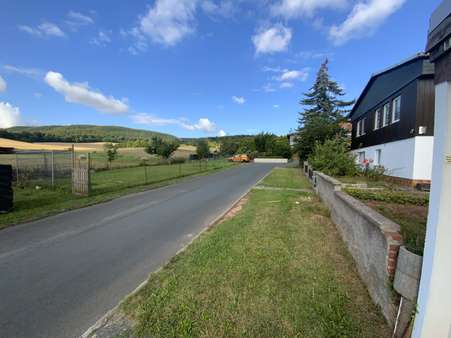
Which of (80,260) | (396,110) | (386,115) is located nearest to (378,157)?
(386,115)

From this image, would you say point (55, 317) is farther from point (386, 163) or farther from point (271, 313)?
point (386, 163)

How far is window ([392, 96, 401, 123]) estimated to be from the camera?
1304cm

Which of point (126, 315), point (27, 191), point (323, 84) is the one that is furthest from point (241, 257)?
point (323, 84)

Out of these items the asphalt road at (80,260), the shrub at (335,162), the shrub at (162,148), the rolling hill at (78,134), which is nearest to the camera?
the asphalt road at (80,260)

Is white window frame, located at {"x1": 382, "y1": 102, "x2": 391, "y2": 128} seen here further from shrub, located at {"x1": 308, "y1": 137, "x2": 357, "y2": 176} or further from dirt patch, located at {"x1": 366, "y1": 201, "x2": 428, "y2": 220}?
dirt patch, located at {"x1": 366, "y1": 201, "x2": 428, "y2": 220}

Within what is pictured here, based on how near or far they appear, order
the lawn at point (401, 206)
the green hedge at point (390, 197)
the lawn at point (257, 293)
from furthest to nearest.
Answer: the green hedge at point (390, 197)
the lawn at point (401, 206)
the lawn at point (257, 293)

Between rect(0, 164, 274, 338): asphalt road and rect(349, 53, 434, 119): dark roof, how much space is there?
10.1 meters

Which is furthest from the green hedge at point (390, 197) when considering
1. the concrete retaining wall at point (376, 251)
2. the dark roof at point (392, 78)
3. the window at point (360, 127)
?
the window at point (360, 127)

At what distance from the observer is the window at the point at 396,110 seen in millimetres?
13038

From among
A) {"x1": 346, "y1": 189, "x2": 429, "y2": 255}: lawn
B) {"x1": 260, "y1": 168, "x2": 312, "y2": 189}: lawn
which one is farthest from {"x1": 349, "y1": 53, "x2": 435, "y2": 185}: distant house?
{"x1": 260, "y1": 168, "x2": 312, "y2": 189}: lawn

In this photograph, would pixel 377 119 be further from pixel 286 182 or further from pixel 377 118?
pixel 286 182

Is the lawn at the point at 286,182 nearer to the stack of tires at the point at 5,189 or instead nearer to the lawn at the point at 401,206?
the lawn at the point at 401,206

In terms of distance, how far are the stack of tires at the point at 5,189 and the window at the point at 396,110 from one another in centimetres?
1777

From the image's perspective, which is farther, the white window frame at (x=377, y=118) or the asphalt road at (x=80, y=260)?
the white window frame at (x=377, y=118)
